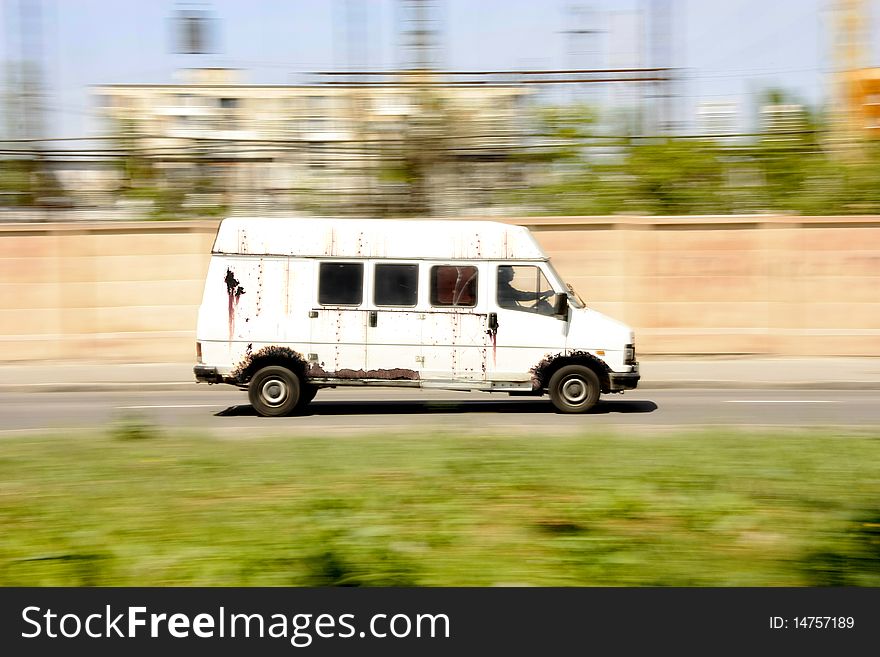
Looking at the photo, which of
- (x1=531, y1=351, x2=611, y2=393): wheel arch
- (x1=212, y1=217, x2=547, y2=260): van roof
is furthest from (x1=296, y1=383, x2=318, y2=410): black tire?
(x1=531, y1=351, x2=611, y2=393): wheel arch

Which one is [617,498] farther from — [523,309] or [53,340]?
[53,340]

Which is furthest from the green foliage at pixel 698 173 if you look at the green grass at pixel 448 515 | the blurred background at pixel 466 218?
the green grass at pixel 448 515

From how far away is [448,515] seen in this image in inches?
226

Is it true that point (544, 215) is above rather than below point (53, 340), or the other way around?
above

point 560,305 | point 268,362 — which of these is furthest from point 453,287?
point 268,362

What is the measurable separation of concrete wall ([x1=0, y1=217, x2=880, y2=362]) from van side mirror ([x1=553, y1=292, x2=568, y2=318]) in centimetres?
722

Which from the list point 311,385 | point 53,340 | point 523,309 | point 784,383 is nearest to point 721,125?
point 784,383

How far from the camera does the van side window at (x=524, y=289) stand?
12930mm

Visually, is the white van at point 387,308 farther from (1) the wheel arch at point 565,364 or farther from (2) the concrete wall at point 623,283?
(2) the concrete wall at point 623,283

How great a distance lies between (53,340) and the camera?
66.0 ft

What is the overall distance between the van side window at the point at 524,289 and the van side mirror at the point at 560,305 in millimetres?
70

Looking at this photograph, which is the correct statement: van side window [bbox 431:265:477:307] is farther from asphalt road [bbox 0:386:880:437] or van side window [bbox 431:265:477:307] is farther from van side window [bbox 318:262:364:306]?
asphalt road [bbox 0:386:880:437]
